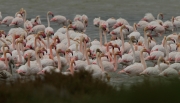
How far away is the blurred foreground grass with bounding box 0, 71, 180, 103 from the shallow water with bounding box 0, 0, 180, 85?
648 inches

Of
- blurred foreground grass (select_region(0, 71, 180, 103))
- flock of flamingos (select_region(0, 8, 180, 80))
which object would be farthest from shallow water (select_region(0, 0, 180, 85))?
blurred foreground grass (select_region(0, 71, 180, 103))

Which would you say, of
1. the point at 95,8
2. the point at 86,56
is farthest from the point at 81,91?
the point at 95,8

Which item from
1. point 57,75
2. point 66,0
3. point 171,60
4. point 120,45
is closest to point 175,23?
point 120,45

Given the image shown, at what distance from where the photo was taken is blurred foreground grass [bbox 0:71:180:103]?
264 inches

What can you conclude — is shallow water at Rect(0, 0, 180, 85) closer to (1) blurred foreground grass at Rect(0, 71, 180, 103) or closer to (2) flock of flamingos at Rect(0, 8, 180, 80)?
(2) flock of flamingos at Rect(0, 8, 180, 80)

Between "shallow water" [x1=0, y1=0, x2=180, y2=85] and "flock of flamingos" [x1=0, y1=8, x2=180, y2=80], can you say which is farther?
"shallow water" [x1=0, y1=0, x2=180, y2=85]

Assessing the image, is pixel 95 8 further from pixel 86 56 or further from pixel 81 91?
pixel 81 91

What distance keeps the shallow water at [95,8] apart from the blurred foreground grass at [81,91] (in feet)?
54.0

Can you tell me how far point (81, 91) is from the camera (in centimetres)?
802

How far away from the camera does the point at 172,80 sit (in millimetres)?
7176

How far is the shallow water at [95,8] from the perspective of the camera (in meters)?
26.6

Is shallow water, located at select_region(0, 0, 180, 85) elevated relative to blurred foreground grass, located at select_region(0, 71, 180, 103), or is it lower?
elevated

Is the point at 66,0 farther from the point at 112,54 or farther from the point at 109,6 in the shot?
the point at 112,54

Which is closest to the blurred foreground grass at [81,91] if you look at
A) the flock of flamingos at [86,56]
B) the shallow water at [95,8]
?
the flock of flamingos at [86,56]
